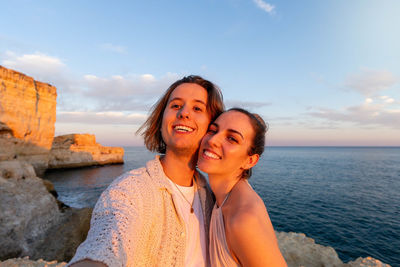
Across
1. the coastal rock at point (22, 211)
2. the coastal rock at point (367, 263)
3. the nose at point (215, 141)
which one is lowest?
the coastal rock at point (22, 211)

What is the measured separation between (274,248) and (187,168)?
1339 mm

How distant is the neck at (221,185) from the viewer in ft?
7.06

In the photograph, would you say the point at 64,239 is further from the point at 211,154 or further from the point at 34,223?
the point at 211,154

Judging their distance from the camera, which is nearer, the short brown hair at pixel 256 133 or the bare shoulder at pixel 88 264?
the bare shoulder at pixel 88 264

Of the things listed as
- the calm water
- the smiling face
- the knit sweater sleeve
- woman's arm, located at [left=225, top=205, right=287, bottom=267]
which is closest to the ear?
the smiling face

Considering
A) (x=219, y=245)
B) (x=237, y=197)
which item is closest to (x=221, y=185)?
(x=237, y=197)

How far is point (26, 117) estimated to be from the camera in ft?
68.4

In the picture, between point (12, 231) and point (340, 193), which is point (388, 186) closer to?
point (340, 193)

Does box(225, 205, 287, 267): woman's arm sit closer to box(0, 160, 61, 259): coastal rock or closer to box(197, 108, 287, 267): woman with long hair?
box(197, 108, 287, 267): woman with long hair

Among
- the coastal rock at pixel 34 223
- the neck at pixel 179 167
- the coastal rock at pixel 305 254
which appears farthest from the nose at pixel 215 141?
the coastal rock at pixel 34 223

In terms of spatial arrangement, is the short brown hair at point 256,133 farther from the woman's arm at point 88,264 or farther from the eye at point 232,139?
the woman's arm at point 88,264

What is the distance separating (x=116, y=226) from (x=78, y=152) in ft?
134

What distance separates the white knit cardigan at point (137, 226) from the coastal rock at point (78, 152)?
3729 centimetres

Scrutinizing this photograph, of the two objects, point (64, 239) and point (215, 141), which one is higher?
point (215, 141)
